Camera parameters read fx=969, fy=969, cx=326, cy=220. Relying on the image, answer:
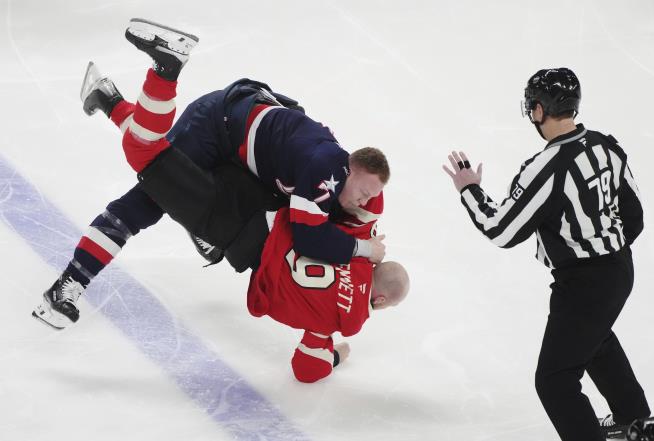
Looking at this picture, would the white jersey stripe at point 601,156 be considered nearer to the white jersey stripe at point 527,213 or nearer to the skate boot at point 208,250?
the white jersey stripe at point 527,213

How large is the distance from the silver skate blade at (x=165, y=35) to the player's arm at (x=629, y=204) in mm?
1331

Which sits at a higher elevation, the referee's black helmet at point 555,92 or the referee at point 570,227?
the referee's black helmet at point 555,92

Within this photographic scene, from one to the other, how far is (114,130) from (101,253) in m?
1.57

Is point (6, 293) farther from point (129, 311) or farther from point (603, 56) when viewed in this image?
point (603, 56)

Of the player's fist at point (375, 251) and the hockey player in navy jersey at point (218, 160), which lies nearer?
the hockey player in navy jersey at point (218, 160)

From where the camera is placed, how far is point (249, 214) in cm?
316

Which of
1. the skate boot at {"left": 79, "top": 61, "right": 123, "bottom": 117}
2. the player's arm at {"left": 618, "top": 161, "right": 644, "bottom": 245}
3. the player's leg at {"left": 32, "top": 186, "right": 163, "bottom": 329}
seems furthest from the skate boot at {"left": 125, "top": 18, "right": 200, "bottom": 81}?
the player's arm at {"left": 618, "top": 161, "right": 644, "bottom": 245}

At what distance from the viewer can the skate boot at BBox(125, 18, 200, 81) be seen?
9.42 feet

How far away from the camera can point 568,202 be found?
8.64 feet

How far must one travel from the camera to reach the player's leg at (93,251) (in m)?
3.05

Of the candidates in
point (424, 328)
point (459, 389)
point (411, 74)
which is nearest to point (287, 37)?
point (411, 74)

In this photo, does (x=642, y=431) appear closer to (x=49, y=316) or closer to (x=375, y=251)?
(x=375, y=251)

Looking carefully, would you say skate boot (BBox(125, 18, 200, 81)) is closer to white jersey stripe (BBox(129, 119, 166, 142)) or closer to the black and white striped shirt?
white jersey stripe (BBox(129, 119, 166, 142))

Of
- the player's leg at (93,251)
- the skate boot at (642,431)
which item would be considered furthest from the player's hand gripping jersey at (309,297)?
the skate boot at (642,431)
